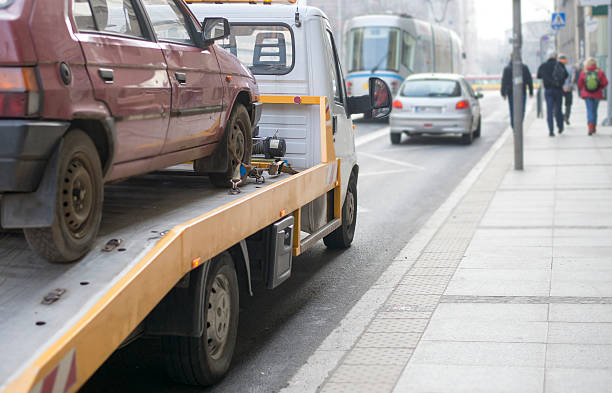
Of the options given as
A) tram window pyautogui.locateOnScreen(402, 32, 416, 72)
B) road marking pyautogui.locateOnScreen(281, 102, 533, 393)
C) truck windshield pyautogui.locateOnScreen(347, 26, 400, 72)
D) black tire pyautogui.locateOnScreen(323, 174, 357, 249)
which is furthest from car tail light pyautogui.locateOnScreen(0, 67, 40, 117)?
tram window pyautogui.locateOnScreen(402, 32, 416, 72)

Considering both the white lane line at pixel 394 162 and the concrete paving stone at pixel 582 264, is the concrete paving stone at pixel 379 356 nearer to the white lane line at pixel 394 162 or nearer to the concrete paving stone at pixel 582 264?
the concrete paving stone at pixel 582 264

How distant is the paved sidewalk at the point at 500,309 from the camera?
5.13m

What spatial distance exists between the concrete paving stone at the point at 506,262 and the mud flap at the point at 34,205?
4.74m

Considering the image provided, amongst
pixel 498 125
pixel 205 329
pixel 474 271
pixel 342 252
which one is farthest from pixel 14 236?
pixel 498 125

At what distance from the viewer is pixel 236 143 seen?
668 cm

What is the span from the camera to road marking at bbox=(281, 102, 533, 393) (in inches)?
211

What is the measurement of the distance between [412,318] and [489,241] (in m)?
3.04

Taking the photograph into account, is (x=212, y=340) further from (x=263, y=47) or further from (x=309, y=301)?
(x=263, y=47)

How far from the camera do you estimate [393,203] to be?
42.0ft

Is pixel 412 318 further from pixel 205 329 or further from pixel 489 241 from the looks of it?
pixel 489 241

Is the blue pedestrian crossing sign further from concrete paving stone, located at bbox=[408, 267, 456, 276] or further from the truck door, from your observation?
concrete paving stone, located at bbox=[408, 267, 456, 276]

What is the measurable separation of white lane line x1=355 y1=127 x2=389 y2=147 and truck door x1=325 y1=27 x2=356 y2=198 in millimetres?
13215

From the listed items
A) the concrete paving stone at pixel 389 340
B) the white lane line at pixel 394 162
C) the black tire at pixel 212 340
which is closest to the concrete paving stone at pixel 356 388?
the black tire at pixel 212 340

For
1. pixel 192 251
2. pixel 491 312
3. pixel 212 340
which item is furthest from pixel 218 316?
pixel 491 312
